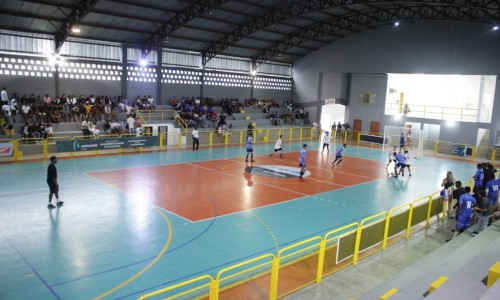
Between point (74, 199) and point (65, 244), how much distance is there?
486 cm

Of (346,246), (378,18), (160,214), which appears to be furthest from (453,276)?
(378,18)

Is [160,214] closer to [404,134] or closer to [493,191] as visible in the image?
[493,191]

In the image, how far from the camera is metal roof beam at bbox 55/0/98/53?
25891 millimetres

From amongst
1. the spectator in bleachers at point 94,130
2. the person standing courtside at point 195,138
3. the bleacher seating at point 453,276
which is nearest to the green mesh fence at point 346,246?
the bleacher seating at point 453,276

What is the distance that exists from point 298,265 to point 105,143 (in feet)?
64.7

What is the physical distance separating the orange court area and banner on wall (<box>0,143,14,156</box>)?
6.38m

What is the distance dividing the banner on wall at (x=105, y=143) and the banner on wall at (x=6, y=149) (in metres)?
2.55

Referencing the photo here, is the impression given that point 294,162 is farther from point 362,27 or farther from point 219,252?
point 362,27

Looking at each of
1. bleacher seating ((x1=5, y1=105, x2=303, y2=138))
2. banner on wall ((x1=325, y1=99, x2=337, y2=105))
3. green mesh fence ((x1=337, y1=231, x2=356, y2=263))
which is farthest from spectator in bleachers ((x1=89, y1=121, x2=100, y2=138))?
banner on wall ((x1=325, y1=99, x2=337, y2=105))

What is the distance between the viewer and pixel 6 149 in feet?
74.1

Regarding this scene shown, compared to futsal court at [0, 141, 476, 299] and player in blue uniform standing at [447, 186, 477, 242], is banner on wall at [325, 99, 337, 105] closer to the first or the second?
futsal court at [0, 141, 476, 299]

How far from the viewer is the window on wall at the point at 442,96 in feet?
121

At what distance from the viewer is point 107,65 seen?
33656 millimetres

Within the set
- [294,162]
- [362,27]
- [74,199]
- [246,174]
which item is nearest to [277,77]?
[362,27]
